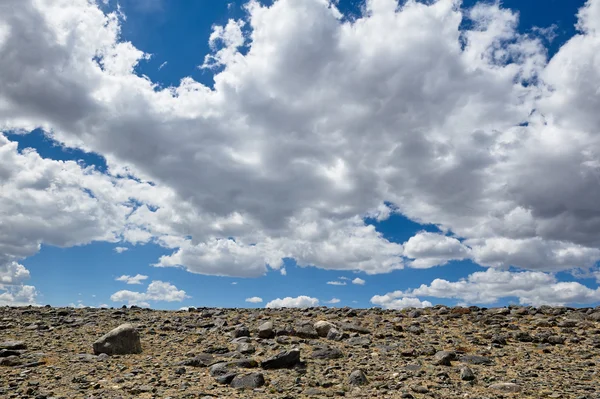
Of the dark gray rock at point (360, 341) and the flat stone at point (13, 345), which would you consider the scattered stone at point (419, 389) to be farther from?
the flat stone at point (13, 345)

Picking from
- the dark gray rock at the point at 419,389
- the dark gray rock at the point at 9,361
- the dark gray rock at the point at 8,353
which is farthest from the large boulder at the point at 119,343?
the dark gray rock at the point at 419,389

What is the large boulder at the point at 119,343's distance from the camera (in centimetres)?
1606

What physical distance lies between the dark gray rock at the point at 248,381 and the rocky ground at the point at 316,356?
0.13 ft

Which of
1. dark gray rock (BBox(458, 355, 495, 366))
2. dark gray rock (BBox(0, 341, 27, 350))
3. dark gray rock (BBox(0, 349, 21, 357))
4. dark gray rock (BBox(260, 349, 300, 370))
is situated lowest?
dark gray rock (BBox(458, 355, 495, 366))

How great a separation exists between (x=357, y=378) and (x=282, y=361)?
254 cm

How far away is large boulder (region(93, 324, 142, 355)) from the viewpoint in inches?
632

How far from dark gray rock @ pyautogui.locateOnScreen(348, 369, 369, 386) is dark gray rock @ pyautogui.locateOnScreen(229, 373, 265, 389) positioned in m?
2.44

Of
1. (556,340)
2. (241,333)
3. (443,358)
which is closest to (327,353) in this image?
(443,358)

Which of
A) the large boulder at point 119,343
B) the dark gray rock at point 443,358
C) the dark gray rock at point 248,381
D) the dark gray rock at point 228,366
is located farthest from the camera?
the large boulder at point 119,343

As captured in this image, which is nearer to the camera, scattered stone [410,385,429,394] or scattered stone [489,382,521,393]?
scattered stone [410,385,429,394]

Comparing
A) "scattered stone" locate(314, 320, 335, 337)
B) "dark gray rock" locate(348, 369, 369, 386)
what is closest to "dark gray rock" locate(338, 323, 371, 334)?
"scattered stone" locate(314, 320, 335, 337)

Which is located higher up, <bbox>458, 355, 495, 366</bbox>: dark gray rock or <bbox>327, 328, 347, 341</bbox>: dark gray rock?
<bbox>327, 328, 347, 341</bbox>: dark gray rock

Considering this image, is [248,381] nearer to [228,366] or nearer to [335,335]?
[228,366]

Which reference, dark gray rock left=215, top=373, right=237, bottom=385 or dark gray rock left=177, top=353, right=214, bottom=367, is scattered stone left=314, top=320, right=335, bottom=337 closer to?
dark gray rock left=177, top=353, right=214, bottom=367
